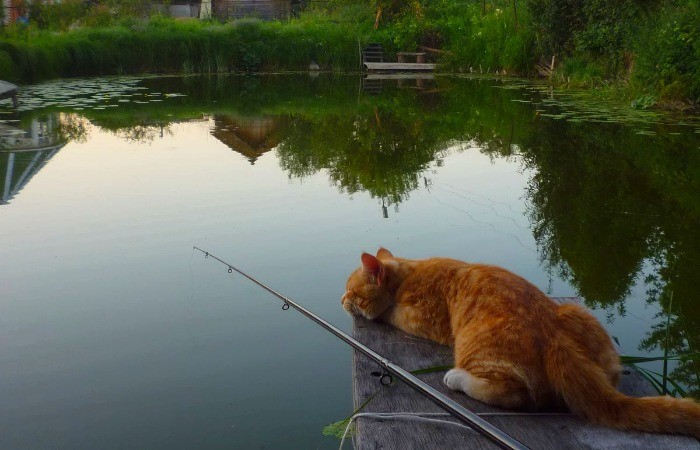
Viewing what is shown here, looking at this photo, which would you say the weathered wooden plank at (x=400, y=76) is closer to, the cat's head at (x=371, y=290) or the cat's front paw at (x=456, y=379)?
the cat's head at (x=371, y=290)

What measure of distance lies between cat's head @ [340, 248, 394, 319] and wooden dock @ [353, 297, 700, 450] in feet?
1.43

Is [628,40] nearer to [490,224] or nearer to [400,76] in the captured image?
[400,76]

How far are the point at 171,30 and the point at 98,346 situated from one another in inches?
841

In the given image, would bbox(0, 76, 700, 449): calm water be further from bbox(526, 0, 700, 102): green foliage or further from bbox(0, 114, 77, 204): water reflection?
bbox(526, 0, 700, 102): green foliage

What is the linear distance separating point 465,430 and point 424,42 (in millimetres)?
24751

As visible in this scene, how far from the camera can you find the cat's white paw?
7.10ft

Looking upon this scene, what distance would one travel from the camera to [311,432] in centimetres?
308

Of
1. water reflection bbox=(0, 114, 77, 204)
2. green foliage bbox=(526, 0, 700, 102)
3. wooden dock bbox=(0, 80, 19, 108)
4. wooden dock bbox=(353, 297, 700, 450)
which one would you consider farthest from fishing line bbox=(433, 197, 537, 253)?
wooden dock bbox=(0, 80, 19, 108)

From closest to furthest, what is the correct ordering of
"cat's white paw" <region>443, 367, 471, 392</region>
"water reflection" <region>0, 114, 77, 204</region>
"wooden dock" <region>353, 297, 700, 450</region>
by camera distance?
"wooden dock" <region>353, 297, 700, 450</region>, "cat's white paw" <region>443, 367, 471, 392</region>, "water reflection" <region>0, 114, 77, 204</region>

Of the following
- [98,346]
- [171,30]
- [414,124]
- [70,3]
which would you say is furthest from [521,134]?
[70,3]

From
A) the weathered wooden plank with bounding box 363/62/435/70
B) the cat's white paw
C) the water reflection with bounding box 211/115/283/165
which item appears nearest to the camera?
the cat's white paw

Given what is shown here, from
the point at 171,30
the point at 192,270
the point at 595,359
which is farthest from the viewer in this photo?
the point at 171,30

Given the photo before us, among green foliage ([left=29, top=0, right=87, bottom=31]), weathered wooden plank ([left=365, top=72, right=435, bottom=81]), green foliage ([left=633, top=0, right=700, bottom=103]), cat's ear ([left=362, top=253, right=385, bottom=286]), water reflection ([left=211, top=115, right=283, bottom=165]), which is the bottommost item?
water reflection ([left=211, top=115, right=283, bottom=165])

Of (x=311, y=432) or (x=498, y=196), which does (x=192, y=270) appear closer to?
(x=311, y=432)
